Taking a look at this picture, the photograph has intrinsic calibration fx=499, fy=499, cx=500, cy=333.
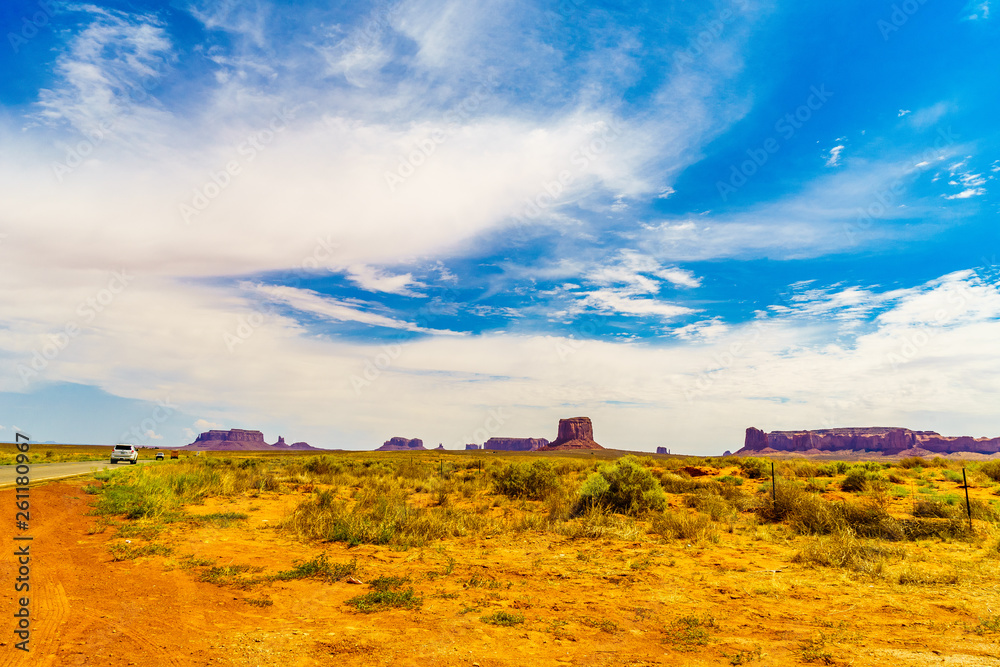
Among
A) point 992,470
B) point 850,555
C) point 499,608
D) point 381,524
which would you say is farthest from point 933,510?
point 381,524

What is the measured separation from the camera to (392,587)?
28.1ft

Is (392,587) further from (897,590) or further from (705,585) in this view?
(897,590)

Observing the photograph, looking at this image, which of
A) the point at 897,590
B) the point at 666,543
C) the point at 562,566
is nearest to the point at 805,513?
the point at 666,543

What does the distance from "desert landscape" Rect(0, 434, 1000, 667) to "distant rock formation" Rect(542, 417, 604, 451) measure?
166 meters

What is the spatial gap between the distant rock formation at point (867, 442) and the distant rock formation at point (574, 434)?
56562 millimetres

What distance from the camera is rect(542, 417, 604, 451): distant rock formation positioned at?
179875 mm

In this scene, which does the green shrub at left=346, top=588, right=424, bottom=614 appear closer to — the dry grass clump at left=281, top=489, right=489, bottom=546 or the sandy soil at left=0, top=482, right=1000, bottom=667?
the sandy soil at left=0, top=482, right=1000, bottom=667

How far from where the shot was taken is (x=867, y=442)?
16838cm

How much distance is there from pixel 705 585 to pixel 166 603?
8796 millimetres

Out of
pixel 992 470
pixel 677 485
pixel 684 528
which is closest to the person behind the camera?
pixel 684 528

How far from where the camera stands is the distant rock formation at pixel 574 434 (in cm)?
17988

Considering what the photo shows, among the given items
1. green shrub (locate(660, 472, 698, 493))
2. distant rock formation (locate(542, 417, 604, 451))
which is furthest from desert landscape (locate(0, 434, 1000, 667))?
distant rock formation (locate(542, 417, 604, 451))

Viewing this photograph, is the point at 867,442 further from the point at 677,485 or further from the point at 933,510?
the point at 933,510

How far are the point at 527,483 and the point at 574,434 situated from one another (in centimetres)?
16777
